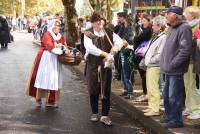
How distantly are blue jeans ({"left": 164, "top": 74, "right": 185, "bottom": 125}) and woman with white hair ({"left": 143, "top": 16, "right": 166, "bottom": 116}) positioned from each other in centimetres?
87

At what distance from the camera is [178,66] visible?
25.0 ft

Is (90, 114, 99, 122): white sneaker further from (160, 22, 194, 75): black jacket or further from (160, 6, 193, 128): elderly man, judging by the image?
(160, 22, 194, 75): black jacket

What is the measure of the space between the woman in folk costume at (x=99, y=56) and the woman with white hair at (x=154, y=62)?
0.54 metres

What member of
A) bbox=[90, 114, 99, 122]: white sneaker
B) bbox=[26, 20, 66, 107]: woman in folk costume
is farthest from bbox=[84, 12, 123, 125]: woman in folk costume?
bbox=[26, 20, 66, 107]: woman in folk costume

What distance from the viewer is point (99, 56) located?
866 centimetres

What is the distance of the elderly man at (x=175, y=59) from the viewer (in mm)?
7523

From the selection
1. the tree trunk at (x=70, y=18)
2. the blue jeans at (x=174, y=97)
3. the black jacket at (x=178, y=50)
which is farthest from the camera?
the tree trunk at (x=70, y=18)

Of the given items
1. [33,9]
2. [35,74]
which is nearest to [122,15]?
[35,74]

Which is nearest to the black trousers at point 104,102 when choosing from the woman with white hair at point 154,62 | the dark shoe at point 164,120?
the woman with white hair at point 154,62

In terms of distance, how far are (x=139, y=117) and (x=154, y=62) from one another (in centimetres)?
115

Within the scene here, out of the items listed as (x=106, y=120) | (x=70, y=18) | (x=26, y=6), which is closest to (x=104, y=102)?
(x=106, y=120)

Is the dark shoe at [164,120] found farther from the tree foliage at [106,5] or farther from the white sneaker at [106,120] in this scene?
the tree foliage at [106,5]

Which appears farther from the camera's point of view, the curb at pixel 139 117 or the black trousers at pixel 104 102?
the black trousers at pixel 104 102

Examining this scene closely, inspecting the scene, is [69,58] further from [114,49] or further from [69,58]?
[114,49]
